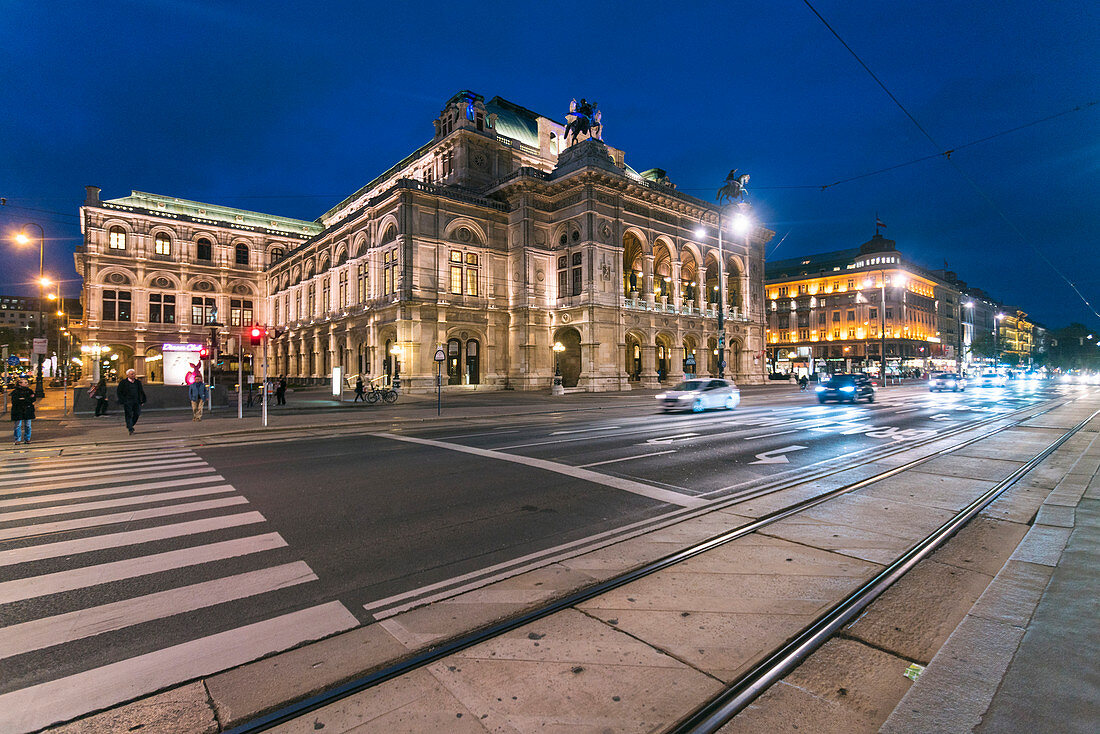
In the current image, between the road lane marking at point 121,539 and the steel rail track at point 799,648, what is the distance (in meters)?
5.74

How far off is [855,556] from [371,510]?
5.73 m

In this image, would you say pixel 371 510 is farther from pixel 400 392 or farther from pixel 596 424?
pixel 400 392

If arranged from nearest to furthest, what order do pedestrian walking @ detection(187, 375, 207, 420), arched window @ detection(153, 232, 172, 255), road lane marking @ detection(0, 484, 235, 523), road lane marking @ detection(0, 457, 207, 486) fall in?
road lane marking @ detection(0, 484, 235, 523) < road lane marking @ detection(0, 457, 207, 486) < pedestrian walking @ detection(187, 375, 207, 420) < arched window @ detection(153, 232, 172, 255)

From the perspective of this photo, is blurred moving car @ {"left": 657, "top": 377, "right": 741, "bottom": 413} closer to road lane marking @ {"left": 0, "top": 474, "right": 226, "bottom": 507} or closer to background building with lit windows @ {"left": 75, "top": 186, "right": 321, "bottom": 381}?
→ road lane marking @ {"left": 0, "top": 474, "right": 226, "bottom": 507}

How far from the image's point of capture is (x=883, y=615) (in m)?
3.88

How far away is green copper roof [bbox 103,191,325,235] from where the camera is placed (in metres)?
67.1

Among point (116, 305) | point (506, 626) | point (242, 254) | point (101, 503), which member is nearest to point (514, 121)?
point (242, 254)

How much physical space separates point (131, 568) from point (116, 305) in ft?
246

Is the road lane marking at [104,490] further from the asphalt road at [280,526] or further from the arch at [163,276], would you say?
the arch at [163,276]

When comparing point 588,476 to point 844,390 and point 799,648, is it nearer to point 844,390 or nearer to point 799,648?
point 799,648

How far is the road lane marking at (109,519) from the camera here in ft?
19.5

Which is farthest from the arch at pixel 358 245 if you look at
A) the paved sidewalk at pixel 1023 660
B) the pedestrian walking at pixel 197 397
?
the paved sidewalk at pixel 1023 660

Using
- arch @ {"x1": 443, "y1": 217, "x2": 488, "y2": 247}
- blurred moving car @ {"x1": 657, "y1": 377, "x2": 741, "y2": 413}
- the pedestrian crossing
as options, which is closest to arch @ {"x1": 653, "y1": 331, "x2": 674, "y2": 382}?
arch @ {"x1": 443, "y1": 217, "x2": 488, "y2": 247}

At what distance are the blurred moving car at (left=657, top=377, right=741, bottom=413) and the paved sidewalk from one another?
1775 centimetres
